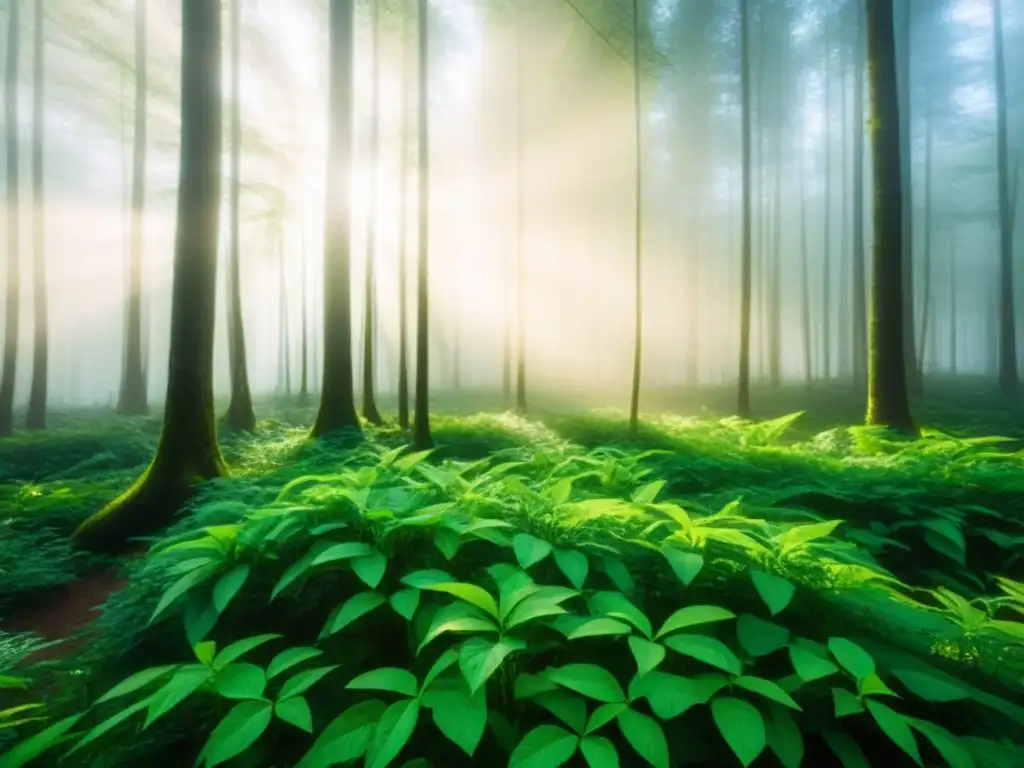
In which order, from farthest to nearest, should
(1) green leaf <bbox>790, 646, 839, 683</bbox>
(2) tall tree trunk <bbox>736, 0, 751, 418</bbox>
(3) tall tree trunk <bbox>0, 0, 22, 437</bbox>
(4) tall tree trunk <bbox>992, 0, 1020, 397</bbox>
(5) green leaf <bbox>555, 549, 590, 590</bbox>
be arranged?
(4) tall tree trunk <bbox>992, 0, 1020, 397</bbox>, (3) tall tree trunk <bbox>0, 0, 22, 437</bbox>, (2) tall tree trunk <bbox>736, 0, 751, 418</bbox>, (5) green leaf <bbox>555, 549, 590, 590</bbox>, (1) green leaf <bbox>790, 646, 839, 683</bbox>

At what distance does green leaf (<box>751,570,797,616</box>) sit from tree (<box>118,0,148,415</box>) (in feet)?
69.8

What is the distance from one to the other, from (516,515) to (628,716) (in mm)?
1379

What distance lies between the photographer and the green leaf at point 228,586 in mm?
2246

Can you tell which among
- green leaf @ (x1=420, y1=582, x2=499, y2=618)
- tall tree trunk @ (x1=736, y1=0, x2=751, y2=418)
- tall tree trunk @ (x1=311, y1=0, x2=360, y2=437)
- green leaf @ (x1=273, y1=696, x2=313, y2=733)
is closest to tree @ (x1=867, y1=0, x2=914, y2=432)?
tall tree trunk @ (x1=736, y1=0, x2=751, y2=418)

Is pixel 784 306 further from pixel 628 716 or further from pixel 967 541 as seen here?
pixel 628 716

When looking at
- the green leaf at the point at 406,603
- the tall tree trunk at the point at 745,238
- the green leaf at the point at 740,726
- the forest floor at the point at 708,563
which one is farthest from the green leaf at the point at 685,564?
the tall tree trunk at the point at 745,238

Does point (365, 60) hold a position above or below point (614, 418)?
above

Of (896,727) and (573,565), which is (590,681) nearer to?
(573,565)

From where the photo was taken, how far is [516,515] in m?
2.90

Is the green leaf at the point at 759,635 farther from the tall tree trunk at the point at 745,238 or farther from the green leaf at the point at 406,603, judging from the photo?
the tall tree trunk at the point at 745,238

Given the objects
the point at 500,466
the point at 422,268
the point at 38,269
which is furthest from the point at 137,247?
the point at 500,466

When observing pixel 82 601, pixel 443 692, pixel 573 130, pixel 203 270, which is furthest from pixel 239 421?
pixel 573 130

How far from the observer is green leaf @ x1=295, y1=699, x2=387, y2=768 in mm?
1613

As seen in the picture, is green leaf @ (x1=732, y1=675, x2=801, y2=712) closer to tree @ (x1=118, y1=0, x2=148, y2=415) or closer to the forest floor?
the forest floor
